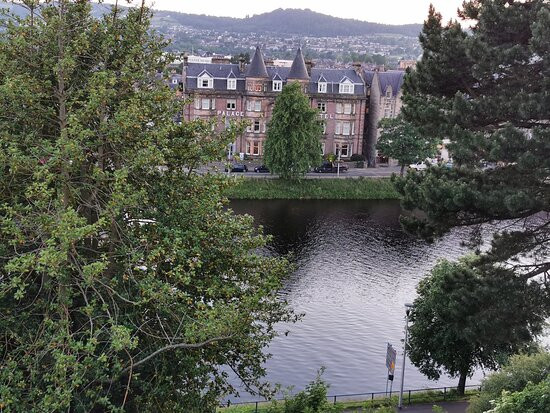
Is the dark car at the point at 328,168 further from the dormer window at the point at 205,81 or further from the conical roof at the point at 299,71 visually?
the dormer window at the point at 205,81

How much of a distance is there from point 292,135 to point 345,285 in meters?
24.8

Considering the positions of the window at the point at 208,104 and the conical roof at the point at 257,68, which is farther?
the window at the point at 208,104

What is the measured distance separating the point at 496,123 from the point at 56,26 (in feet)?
43.1

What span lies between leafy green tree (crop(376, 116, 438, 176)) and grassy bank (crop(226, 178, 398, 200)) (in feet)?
11.4

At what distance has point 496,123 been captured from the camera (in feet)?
64.1

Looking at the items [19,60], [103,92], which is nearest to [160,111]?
[103,92]

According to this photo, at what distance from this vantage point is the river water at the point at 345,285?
3122cm

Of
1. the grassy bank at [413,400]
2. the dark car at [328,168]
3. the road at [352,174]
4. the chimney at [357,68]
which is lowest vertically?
the grassy bank at [413,400]

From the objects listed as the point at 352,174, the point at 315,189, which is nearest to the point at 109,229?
the point at 315,189

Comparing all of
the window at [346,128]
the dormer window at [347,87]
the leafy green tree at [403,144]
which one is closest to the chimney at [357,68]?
the dormer window at [347,87]

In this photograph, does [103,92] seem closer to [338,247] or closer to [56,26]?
[56,26]

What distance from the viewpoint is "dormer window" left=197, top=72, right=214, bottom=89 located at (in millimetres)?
72750

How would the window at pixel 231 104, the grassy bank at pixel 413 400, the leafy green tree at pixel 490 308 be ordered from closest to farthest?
the leafy green tree at pixel 490 308 → the grassy bank at pixel 413 400 → the window at pixel 231 104

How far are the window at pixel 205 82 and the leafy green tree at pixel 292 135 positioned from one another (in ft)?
41.7
